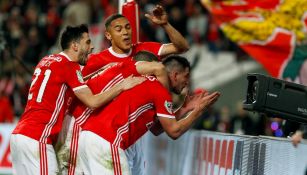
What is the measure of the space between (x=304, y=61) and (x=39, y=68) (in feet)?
14.9

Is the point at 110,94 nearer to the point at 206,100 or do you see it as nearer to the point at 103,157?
the point at 103,157

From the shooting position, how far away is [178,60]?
27.5 ft

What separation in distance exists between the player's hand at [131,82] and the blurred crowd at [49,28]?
35.1 ft

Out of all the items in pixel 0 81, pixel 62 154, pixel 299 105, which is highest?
pixel 299 105

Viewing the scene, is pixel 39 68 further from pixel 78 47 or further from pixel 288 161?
pixel 288 161

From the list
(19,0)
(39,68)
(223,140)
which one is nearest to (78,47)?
(39,68)

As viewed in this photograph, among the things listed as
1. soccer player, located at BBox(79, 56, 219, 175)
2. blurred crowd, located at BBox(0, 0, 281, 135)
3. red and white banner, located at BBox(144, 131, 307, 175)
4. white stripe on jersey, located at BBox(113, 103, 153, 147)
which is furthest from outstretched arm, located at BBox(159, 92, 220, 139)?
blurred crowd, located at BBox(0, 0, 281, 135)

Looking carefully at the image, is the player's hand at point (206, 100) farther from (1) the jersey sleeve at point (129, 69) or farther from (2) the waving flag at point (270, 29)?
(2) the waving flag at point (270, 29)

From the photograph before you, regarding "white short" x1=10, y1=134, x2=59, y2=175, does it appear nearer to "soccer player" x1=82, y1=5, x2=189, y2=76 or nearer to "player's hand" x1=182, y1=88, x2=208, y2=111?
"soccer player" x1=82, y1=5, x2=189, y2=76

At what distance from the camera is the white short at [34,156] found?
823 cm

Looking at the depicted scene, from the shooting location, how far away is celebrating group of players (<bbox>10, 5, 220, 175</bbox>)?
304 inches

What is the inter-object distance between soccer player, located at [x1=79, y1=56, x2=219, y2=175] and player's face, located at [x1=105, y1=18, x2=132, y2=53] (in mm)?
1009

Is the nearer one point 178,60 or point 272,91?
point 272,91

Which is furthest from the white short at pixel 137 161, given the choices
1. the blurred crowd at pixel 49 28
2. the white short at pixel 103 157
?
the blurred crowd at pixel 49 28
